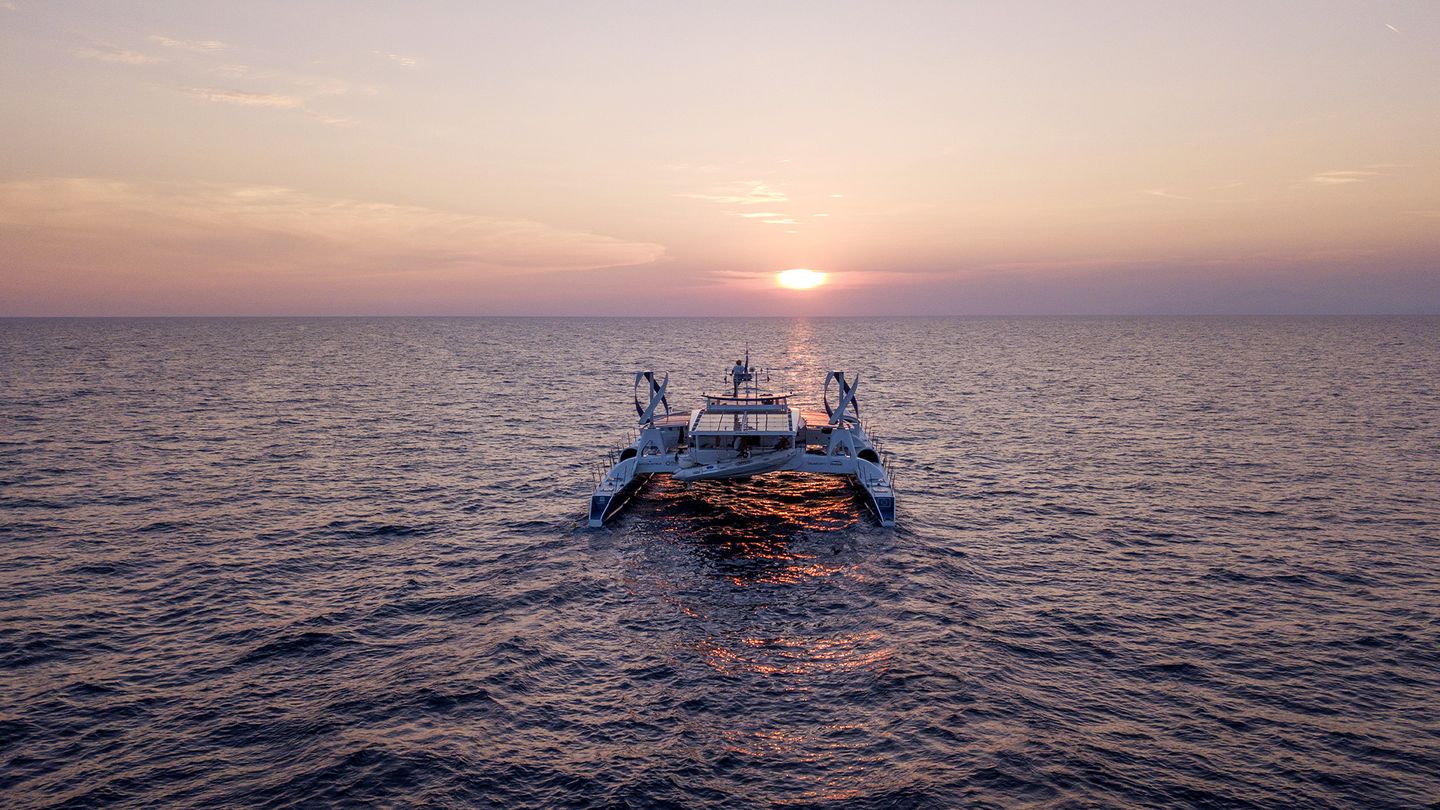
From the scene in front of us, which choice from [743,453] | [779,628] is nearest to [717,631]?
[779,628]

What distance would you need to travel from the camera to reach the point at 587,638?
2528cm

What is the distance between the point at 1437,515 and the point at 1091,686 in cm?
3269

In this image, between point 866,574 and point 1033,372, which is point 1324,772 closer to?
point 866,574

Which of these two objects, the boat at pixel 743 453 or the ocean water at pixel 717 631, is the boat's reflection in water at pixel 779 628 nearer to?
the ocean water at pixel 717 631

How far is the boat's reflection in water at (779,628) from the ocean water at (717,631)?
0.15 metres

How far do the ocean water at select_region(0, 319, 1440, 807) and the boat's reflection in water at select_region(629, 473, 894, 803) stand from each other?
15cm

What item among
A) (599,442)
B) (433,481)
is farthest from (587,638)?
(599,442)

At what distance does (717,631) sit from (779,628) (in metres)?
2.25

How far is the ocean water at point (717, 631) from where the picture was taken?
1805cm

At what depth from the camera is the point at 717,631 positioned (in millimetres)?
25891

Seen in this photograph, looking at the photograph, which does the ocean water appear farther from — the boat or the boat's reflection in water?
the boat

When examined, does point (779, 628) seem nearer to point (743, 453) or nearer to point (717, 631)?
point (717, 631)

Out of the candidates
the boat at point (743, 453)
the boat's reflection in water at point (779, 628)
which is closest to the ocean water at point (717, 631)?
the boat's reflection in water at point (779, 628)

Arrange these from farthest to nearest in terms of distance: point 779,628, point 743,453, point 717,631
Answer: point 743,453, point 779,628, point 717,631
